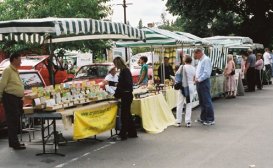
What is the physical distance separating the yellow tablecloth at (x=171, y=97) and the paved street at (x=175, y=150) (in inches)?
54.0

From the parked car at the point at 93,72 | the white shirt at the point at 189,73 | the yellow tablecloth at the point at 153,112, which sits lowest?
the yellow tablecloth at the point at 153,112

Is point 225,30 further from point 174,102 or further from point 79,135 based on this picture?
point 79,135

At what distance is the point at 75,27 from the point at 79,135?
2.10 m

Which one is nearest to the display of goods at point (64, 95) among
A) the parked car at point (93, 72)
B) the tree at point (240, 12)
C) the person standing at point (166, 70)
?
the person standing at point (166, 70)

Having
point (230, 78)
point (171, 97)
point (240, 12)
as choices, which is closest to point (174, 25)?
point (240, 12)

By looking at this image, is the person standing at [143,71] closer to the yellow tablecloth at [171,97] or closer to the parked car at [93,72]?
the yellow tablecloth at [171,97]

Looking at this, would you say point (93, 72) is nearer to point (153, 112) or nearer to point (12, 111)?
point (153, 112)

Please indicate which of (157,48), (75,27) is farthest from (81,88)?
(157,48)

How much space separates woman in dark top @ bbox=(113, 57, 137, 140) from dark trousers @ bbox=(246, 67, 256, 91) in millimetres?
12423

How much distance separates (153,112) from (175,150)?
2.80m

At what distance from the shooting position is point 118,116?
10992 mm

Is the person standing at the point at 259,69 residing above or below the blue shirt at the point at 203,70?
below

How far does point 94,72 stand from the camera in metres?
18.6

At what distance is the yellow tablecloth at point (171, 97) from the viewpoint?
13.5 m
